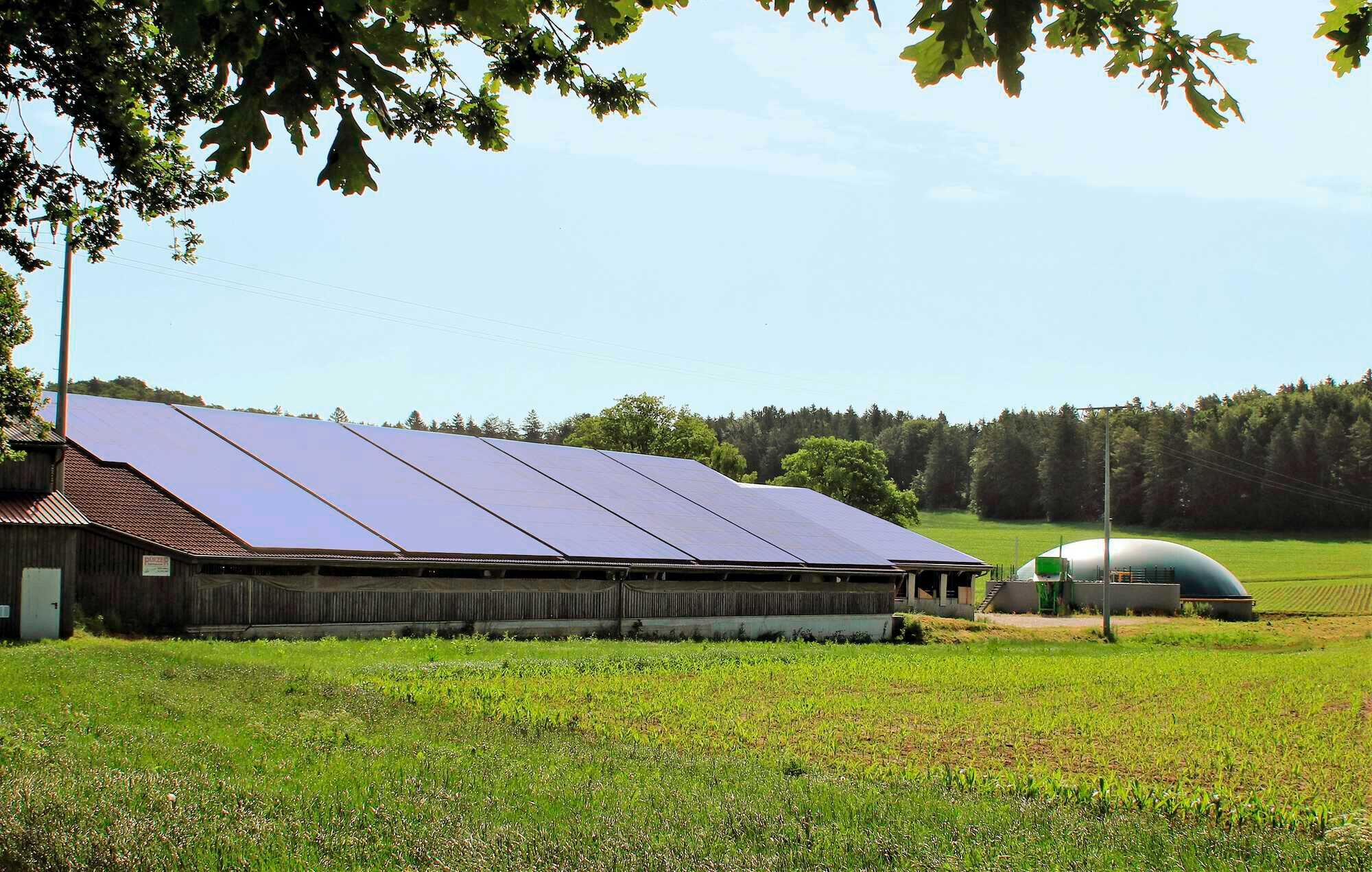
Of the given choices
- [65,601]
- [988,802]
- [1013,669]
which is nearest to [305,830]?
[988,802]

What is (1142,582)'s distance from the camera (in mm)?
67188

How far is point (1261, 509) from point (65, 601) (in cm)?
12389

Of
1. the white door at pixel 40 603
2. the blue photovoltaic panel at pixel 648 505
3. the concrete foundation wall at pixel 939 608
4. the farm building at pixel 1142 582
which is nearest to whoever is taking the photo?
the white door at pixel 40 603

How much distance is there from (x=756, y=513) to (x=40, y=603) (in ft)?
84.9

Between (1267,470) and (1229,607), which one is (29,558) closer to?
(1229,607)

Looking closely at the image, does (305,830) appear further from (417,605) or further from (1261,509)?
(1261,509)

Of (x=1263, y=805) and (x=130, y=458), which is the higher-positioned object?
(x=130, y=458)

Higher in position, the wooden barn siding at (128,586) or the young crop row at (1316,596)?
the wooden barn siding at (128,586)

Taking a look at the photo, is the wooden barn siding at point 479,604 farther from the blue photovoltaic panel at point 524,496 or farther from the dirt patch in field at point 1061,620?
the dirt patch in field at point 1061,620

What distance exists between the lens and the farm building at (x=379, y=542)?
2323cm

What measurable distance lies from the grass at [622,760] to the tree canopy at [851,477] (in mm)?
62411

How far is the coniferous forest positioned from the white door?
75.9 meters

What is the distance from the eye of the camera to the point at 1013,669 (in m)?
24.7

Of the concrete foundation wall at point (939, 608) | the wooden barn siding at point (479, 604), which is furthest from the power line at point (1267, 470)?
the wooden barn siding at point (479, 604)
